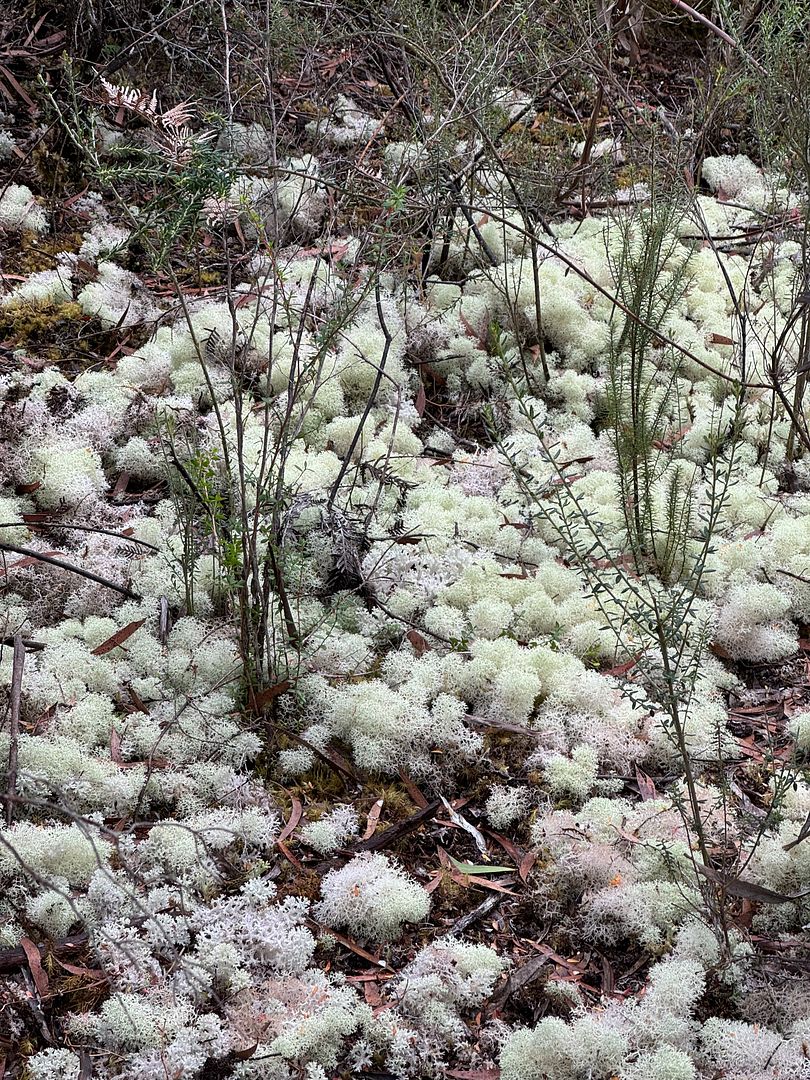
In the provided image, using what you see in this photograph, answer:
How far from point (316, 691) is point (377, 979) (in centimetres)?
77

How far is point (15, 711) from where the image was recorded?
2342mm

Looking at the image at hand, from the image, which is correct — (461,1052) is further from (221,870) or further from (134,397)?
(134,397)

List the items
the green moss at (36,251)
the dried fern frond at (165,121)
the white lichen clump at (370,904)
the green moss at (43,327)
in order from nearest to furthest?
the dried fern frond at (165,121)
the white lichen clump at (370,904)
the green moss at (43,327)
the green moss at (36,251)

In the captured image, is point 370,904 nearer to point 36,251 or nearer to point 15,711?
point 15,711

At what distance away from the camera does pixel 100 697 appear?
2584 millimetres

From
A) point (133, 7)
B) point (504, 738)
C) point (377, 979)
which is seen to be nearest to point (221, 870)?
point (377, 979)

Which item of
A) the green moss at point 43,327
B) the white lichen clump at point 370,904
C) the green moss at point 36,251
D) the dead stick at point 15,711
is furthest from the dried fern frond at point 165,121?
the green moss at point 36,251

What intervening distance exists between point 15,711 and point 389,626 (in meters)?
1.02

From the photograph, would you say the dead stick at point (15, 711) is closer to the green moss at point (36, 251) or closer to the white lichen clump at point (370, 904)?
the white lichen clump at point (370, 904)

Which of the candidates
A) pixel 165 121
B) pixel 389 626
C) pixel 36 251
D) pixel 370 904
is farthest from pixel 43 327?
pixel 370 904

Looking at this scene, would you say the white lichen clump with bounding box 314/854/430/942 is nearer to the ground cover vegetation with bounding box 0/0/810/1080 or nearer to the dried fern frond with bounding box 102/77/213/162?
the ground cover vegetation with bounding box 0/0/810/1080

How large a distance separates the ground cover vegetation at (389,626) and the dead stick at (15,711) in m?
0.01

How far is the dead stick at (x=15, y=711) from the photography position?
223 centimetres

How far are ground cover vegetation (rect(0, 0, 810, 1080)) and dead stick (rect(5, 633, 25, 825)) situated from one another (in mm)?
11
